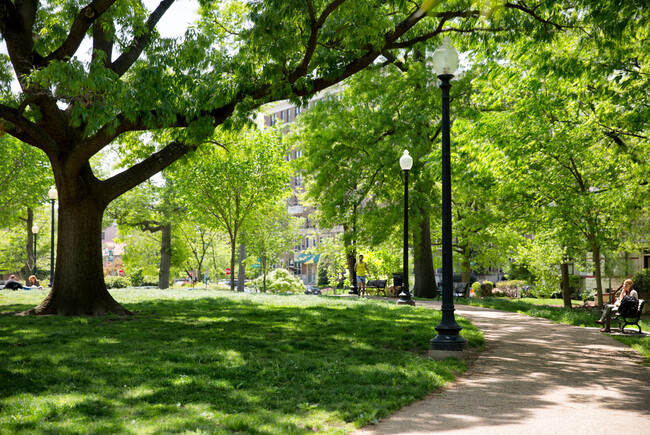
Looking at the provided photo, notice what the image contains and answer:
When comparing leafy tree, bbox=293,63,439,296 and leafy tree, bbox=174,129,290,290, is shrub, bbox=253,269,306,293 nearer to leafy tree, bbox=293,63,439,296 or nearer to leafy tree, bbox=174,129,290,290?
leafy tree, bbox=174,129,290,290

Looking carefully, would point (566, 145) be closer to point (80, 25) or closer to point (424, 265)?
point (424, 265)

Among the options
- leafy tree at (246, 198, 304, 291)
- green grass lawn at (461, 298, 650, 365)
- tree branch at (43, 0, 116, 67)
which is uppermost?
tree branch at (43, 0, 116, 67)

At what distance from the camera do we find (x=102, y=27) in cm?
1270

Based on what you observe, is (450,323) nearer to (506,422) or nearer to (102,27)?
(506,422)

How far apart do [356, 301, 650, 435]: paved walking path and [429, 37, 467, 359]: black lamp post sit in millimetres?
478

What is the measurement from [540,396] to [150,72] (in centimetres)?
867

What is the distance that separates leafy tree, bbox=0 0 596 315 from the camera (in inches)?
389

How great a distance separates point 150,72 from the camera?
10586 mm

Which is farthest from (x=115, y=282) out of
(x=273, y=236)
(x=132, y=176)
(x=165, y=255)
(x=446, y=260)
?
(x=446, y=260)

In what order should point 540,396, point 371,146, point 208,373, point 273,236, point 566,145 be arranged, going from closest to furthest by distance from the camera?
1. point 540,396
2. point 208,373
3. point 566,145
4. point 371,146
5. point 273,236

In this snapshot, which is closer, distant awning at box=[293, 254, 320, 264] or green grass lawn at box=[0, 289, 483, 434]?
green grass lawn at box=[0, 289, 483, 434]

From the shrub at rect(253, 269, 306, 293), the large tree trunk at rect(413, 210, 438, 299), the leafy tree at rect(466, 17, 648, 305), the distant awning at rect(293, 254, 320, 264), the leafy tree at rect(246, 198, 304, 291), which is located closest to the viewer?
the leafy tree at rect(466, 17, 648, 305)

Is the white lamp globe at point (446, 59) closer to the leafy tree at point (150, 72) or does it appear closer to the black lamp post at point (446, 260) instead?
the black lamp post at point (446, 260)

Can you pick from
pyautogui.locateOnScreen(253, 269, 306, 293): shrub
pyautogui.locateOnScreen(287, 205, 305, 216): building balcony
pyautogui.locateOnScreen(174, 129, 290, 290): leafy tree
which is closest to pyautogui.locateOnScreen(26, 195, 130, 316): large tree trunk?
pyautogui.locateOnScreen(174, 129, 290, 290): leafy tree
